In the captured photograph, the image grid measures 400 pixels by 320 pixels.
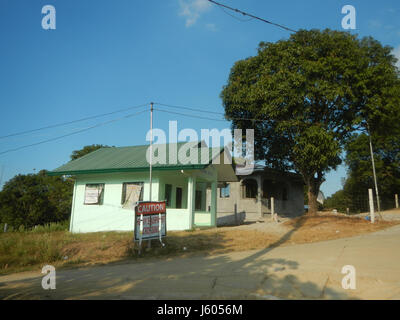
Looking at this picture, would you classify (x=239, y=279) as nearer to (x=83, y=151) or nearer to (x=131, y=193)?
(x=131, y=193)

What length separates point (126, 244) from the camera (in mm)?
10164

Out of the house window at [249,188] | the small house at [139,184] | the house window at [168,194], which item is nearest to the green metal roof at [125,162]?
the small house at [139,184]

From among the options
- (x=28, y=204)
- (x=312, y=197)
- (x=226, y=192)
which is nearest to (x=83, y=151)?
(x=28, y=204)

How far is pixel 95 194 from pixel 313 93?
540 inches

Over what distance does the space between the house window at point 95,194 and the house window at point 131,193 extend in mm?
1538

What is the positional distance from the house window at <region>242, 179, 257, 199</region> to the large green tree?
7.35 m

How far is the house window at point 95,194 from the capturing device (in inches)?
642

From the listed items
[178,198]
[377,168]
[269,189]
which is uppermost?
[377,168]

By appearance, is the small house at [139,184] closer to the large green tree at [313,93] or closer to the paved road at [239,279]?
the large green tree at [313,93]

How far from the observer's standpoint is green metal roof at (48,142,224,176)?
14.4m

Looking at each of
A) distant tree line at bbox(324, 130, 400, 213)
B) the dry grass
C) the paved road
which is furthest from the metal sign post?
distant tree line at bbox(324, 130, 400, 213)

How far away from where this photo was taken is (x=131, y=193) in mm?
15383
